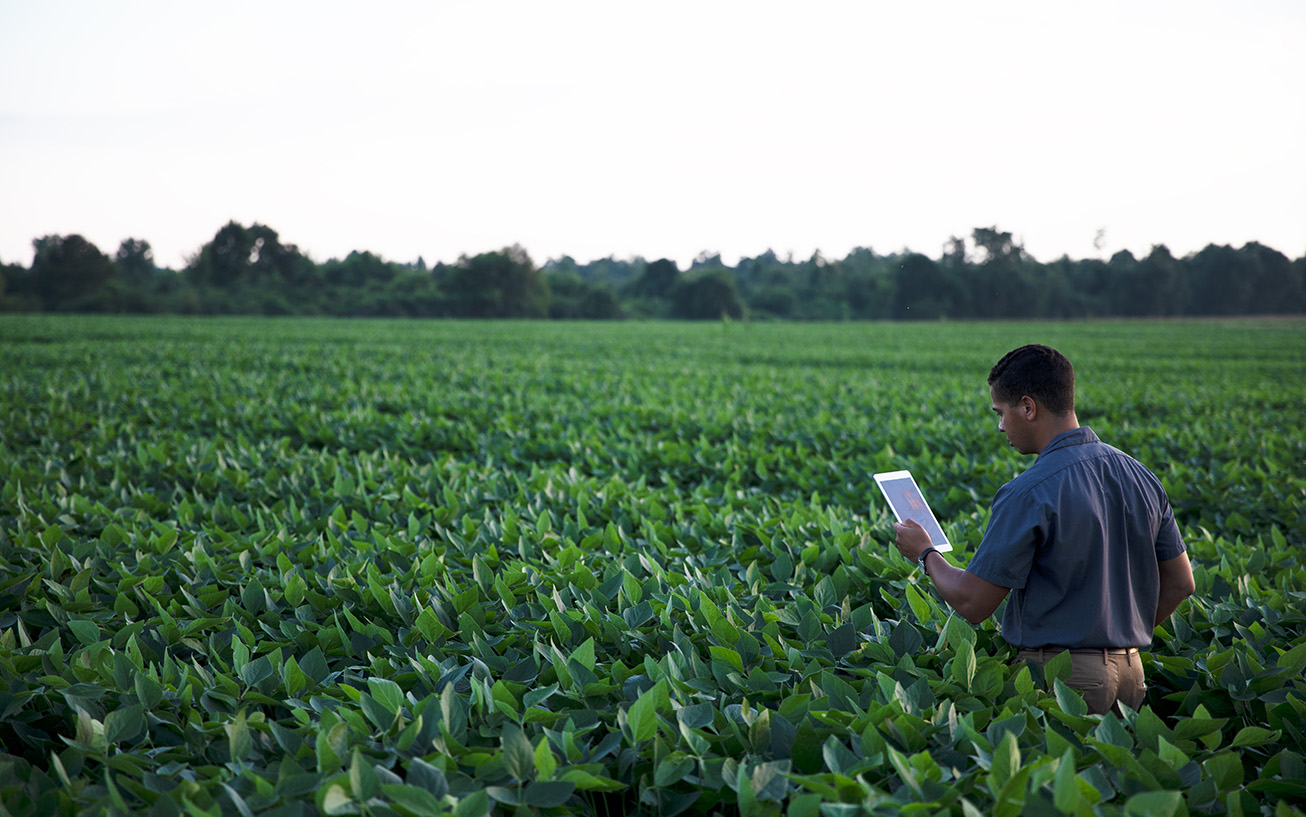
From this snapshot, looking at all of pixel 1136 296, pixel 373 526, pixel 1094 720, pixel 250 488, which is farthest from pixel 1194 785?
pixel 1136 296

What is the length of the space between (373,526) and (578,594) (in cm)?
157

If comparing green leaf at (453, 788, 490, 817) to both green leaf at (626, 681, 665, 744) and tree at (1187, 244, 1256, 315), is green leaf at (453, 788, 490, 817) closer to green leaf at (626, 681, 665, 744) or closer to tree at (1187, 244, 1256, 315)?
green leaf at (626, 681, 665, 744)

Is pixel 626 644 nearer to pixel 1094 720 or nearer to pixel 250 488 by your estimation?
pixel 1094 720

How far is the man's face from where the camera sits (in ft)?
7.47

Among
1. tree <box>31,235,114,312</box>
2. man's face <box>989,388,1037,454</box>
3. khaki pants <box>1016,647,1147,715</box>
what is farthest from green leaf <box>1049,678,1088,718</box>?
tree <box>31,235,114,312</box>

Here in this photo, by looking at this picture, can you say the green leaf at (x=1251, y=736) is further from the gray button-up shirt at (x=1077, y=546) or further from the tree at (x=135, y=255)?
the tree at (x=135, y=255)

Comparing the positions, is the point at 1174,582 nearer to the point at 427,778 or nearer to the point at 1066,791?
the point at 1066,791

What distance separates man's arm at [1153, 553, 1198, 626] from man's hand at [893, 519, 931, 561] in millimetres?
729

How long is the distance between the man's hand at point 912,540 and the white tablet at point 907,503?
Result: 0.38 feet

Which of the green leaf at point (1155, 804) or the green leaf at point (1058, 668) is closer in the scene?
the green leaf at point (1155, 804)

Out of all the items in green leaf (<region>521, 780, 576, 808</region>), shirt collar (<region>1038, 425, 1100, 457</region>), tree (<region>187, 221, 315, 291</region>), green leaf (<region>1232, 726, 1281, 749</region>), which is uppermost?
tree (<region>187, 221, 315, 291</region>)

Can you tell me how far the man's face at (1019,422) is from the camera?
228 cm

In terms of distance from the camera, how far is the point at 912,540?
A: 2365 millimetres

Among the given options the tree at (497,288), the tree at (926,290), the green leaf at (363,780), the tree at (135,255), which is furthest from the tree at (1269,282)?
the tree at (135,255)
